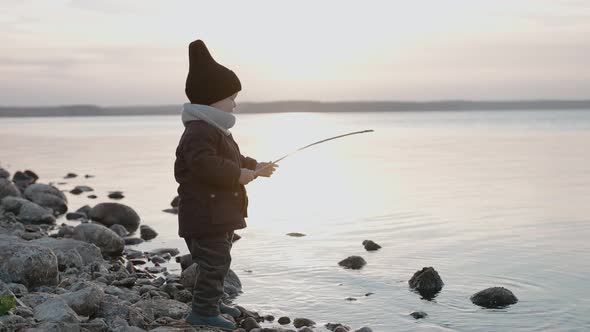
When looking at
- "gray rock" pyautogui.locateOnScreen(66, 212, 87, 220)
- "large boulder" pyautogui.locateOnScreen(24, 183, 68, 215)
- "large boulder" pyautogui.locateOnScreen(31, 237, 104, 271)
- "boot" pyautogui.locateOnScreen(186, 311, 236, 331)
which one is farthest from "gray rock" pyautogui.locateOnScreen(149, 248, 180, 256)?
"boot" pyautogui.locateOnScreen(186, 311, 236, 331)

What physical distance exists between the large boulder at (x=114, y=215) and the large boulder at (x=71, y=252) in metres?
6.59

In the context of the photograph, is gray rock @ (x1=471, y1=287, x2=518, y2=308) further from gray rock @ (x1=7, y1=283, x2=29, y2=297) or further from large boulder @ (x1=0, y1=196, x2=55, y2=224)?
large boulder @ (x1=0, y1=196, x2=55, y2=224)

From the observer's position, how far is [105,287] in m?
9.76

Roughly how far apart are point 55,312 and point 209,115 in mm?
2464

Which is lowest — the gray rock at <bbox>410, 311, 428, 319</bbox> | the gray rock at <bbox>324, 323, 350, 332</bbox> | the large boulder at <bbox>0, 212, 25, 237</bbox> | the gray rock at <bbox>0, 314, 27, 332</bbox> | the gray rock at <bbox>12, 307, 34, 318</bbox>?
the gray rock at <bbox>0, 314, 27, 332</bbox>

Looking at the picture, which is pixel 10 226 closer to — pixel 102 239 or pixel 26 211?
pixel 102 239

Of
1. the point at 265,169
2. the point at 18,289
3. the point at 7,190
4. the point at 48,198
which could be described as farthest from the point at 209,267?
the point at 7,190

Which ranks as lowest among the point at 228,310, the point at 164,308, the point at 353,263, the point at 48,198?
the point at 164,308

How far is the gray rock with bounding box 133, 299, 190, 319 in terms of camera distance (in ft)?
28.2

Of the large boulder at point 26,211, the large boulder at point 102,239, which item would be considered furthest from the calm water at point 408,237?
the large boulder at point 26,211

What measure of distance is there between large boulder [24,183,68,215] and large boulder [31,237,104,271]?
9378 mm

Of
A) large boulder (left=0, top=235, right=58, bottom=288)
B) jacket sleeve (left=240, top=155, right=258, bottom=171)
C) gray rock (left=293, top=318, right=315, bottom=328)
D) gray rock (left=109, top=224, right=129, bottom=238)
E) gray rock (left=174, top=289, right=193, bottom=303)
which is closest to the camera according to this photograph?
jacket sleeve (left=240, top=155, right=258, bottom=171)

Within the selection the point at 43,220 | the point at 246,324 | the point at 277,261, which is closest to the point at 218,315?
the point at 246,324

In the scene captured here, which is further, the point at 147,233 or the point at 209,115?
the point at 147,233
